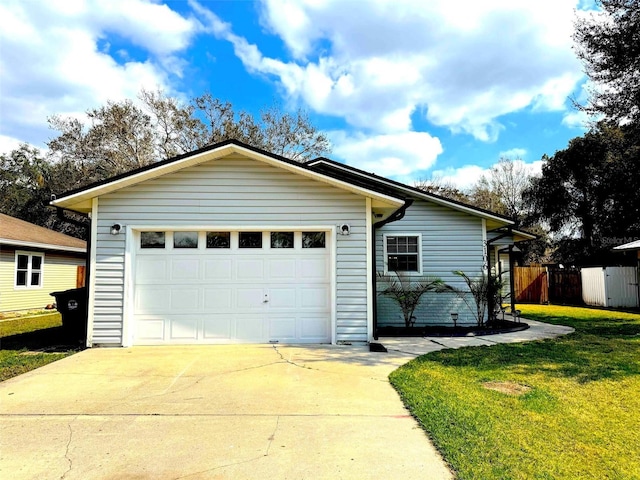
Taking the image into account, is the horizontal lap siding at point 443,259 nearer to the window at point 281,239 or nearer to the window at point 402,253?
the window at point 402,253

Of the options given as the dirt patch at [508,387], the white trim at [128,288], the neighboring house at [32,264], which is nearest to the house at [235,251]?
the white trim at [128,288]

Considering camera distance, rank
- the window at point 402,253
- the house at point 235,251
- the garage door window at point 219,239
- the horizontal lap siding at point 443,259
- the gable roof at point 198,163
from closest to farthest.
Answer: the gable roof at point 198,163 < the house at point 235,251 < the garage door window at point 219,239 < the horizontal lap siding at point 443,259 < the window at point 402,253

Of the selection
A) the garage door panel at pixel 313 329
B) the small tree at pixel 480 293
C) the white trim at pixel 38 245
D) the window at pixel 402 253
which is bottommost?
the garage door panel at pixel 313 329

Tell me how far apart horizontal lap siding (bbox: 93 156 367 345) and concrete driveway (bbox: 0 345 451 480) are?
69.3 inches

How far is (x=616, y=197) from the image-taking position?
25.4 meters

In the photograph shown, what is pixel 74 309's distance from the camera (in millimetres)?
8742

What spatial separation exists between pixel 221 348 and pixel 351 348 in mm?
2507

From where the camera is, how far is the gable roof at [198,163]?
7.73 meters

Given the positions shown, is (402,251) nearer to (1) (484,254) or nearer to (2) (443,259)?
(2) (443,259)

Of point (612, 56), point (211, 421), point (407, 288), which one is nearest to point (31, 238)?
point (407, 288)

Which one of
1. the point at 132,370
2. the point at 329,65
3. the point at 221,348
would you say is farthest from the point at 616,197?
the point at 132,370

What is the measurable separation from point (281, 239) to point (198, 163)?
7.49 feet

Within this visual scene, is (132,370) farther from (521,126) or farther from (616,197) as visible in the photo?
(616,197)

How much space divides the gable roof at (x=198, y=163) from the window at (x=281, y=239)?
4.28ft
